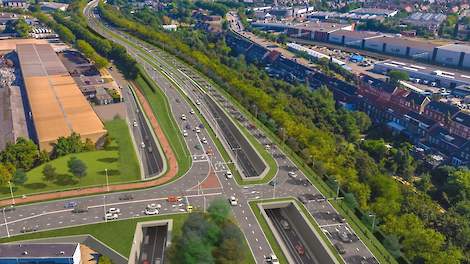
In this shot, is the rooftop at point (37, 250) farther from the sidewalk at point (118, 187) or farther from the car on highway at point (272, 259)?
the car on highway at point (272, 259)

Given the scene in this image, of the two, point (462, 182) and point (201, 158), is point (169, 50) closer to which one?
point (201, 158)

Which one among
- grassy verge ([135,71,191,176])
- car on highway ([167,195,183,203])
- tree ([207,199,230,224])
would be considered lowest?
car on highway ([167,195,183,203])

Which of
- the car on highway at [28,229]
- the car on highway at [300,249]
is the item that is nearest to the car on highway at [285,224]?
the car on highway at [300,249]

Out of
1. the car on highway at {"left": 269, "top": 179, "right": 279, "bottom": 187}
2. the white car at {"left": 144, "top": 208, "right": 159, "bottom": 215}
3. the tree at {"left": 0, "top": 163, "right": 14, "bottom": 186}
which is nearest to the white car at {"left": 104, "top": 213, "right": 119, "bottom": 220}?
the white car at {"left": 144, "top": 208, "right": 159, "bottom": 215}

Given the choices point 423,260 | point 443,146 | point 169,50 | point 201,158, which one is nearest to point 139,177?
point 201,158

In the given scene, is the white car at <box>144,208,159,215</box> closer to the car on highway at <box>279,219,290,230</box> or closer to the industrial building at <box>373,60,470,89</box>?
the car on highway at <box>279,219,290,230</box>

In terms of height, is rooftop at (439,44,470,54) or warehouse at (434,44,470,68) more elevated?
rooftop at (439,44,470,54)

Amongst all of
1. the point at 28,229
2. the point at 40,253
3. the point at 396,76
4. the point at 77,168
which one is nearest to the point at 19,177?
the point at 77,168

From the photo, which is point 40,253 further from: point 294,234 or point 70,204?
point 294,234
